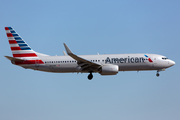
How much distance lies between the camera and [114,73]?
170 feet

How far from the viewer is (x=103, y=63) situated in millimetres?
53188

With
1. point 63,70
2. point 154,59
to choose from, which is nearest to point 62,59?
point 63,70

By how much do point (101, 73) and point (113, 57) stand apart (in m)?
3.53

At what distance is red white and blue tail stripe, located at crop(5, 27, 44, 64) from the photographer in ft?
179

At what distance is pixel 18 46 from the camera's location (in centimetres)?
5628

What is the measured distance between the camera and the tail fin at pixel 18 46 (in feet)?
182

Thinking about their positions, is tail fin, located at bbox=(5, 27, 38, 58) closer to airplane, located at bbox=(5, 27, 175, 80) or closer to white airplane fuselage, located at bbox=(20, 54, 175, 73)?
airplane, located at bbox=(5, 27, 175, 80)

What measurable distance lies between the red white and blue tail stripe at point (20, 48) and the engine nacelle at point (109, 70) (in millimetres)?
10999

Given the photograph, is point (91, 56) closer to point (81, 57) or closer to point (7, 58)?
point (81, 57)

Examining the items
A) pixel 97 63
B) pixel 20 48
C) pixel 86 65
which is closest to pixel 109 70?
pixel 97 63

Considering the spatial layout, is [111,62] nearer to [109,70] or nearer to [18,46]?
[109,70]

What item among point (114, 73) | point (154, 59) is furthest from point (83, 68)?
point (154, 59)

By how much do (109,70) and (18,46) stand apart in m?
17.4

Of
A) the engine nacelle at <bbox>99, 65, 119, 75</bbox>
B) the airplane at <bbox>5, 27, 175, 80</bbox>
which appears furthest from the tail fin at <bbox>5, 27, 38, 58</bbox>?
the engine nacelle at <bbox>99, 65, 119, 75</bbox>
